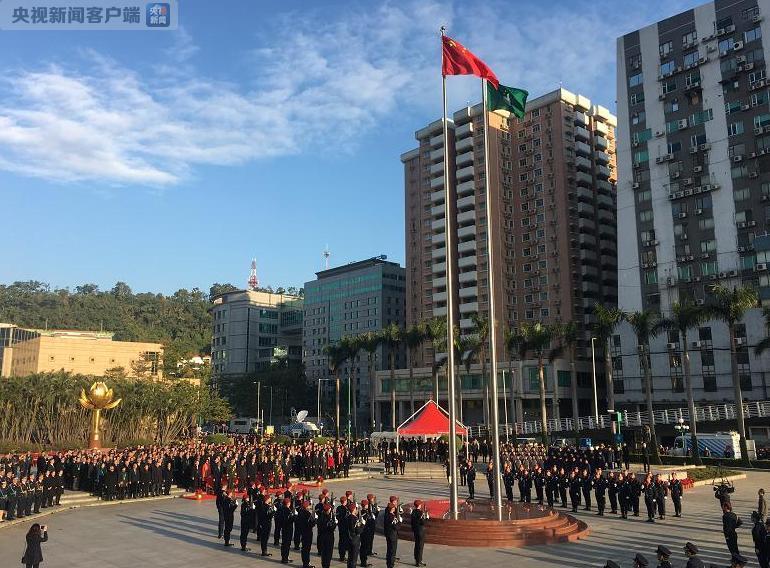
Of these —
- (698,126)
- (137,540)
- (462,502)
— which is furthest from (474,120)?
(137,540)

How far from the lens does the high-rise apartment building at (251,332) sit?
5453 inches

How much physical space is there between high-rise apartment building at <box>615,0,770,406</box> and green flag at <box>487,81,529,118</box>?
51.1 metres

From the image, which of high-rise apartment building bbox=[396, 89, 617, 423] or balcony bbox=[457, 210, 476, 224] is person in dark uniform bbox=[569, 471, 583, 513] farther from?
balcony bbox=[457, 210, 476, 224]

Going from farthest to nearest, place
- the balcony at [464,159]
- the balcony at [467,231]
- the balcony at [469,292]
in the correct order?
the balcony at [464,159] → the balcony at [467,231] → the balcony at [469,292]

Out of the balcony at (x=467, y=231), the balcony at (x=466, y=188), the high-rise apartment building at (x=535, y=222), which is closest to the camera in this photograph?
the high-rise apartment building at (x=535, y=222)

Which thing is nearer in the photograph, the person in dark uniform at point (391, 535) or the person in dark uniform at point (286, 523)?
the person in dark uniform at point (391, 535)

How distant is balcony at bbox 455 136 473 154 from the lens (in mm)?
94350

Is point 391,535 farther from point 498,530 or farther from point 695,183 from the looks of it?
point 695,183

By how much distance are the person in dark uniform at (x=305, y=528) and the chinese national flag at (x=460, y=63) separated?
529 inches

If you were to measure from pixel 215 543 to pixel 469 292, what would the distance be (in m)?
76.1

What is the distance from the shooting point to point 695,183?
225ft

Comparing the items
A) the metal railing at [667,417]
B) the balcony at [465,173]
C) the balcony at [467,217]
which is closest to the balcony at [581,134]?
the balcony at [465,173]

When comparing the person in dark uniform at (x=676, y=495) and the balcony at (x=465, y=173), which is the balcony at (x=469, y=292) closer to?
the balcony at (x=465, y=173)

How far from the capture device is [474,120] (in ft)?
312
